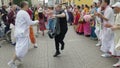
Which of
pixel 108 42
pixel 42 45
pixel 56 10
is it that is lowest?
pixel 42 45

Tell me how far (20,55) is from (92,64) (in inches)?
87.5

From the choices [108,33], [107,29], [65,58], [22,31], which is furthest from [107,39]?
[22,31]

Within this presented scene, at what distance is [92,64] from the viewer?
9.50 meters

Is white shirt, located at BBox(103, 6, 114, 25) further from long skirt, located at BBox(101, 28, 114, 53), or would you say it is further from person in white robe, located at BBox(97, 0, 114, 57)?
long skirt, located at BBox(101, 28, 114, 53)

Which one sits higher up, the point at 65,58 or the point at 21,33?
the point at 21,33

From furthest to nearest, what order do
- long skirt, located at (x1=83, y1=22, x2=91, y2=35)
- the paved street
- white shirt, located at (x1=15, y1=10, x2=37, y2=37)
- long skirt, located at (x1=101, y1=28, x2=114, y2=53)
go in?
long skirt, located at (x1=83, y1=22, x2=91, y2=35) < long skirt, located at (x1=101, y1=28, x2=114, y2=53) < the paved street < white shirt, located at (x1=15, y1=10, x2=37, y2=37)

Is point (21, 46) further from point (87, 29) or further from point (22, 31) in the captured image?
point (87, 29)

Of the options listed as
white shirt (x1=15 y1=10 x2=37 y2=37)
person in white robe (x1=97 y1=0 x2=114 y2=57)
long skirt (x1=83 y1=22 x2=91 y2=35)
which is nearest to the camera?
white shirt (x1=15 y1=10 x2=37 y2=37)

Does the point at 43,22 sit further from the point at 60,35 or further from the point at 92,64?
the point at 92,64

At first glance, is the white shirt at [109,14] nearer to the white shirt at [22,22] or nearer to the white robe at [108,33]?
the white robe at [108,33]

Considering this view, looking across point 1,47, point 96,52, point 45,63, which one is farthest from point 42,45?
point 45,63

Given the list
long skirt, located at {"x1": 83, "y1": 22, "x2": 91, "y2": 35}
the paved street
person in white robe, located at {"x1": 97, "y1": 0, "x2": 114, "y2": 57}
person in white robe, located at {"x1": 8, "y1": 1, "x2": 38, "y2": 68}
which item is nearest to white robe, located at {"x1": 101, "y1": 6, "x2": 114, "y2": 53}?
person in white robe, located at {"x1": 97, "y1": 0, "x2": 114, "y2": 57}

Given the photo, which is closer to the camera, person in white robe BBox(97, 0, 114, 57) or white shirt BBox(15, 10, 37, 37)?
white shirt BBox(15, 10, 37, 37)

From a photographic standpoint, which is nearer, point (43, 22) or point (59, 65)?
point (59, 65)
